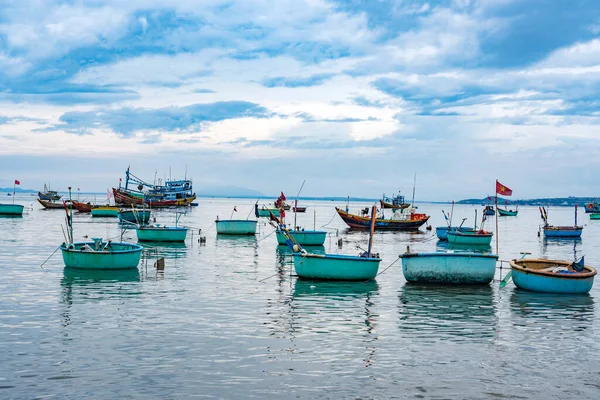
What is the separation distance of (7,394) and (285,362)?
20.1ft

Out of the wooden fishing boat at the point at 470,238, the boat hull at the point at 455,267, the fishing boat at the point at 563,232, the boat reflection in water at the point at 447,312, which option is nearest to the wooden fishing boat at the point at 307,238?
the wooden fishing boat at the point at 470,238

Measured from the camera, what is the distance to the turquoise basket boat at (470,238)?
180 ft

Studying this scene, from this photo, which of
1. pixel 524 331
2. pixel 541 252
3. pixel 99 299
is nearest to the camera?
pixel 524 331

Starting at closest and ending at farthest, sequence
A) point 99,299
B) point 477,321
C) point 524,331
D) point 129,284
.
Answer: point 524,331 → point 477,321 → point 99,299 → point 129,284

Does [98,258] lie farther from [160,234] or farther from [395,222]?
[395,222]

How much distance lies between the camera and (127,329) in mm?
17094

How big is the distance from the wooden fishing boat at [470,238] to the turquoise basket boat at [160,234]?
83.0 ft

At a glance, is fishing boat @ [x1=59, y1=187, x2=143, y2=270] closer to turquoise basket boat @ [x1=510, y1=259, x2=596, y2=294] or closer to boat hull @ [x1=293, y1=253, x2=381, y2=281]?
boat hull @ [x1=293, y1=253, x2=381, y2=281]

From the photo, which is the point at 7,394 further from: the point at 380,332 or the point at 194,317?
the point at 380,332

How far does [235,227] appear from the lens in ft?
200

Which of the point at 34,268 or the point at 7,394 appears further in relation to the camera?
the point at 34,268

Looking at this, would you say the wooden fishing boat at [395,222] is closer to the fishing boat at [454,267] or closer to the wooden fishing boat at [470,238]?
the wooden fishing boat at [470,238]

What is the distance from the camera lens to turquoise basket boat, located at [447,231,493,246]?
5488 cm

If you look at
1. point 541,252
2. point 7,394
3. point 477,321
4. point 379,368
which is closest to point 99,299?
point 7,394
